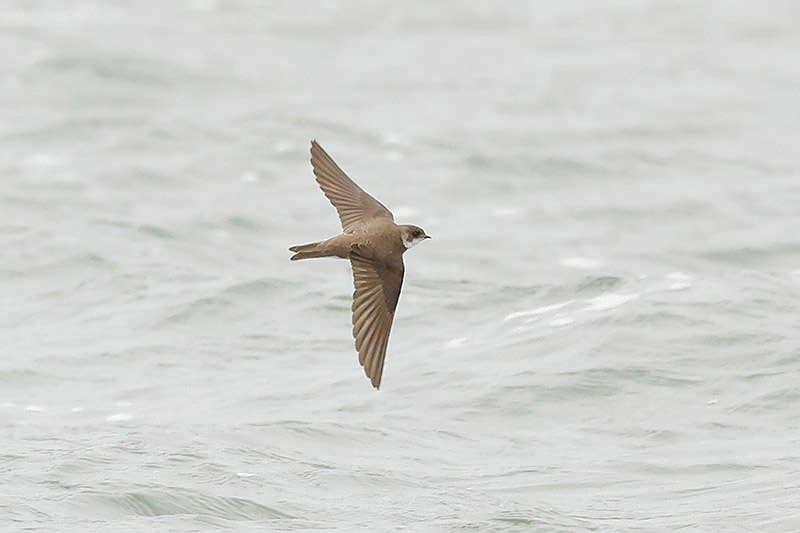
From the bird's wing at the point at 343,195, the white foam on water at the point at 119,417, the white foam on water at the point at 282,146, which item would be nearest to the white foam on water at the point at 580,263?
the white foam on water at the point at 282,146

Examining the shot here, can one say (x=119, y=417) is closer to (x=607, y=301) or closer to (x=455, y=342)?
(x=455, y=342)

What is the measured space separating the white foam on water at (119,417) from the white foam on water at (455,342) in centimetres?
209

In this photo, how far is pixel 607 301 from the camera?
9.97 m

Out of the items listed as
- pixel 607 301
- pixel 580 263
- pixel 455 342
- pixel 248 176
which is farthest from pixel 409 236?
pixel 248 176

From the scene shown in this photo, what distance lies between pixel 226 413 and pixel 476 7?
1175 centimetres

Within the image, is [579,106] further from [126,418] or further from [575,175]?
[126,418]

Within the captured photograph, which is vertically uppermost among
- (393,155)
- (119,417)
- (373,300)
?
→ (373,300)

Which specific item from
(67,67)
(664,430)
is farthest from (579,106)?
(664,430)

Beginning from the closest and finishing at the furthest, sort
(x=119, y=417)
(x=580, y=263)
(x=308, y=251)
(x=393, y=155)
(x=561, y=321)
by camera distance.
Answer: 1. (x=308, y=251)
2. (x=119, y=417)
3. (x=561, y=321)
4. (x=580, y=263)
5. (x=393, y=155)

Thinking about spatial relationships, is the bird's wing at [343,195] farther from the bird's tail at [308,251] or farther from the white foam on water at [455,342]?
the white foam on water at [455,342]

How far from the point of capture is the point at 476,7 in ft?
62.6

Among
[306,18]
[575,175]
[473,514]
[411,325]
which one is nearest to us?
[473,514]

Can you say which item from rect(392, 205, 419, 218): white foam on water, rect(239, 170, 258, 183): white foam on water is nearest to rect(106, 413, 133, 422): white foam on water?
rect(392, 205, 419, 218): white foam on water

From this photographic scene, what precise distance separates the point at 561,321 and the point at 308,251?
372 cm
